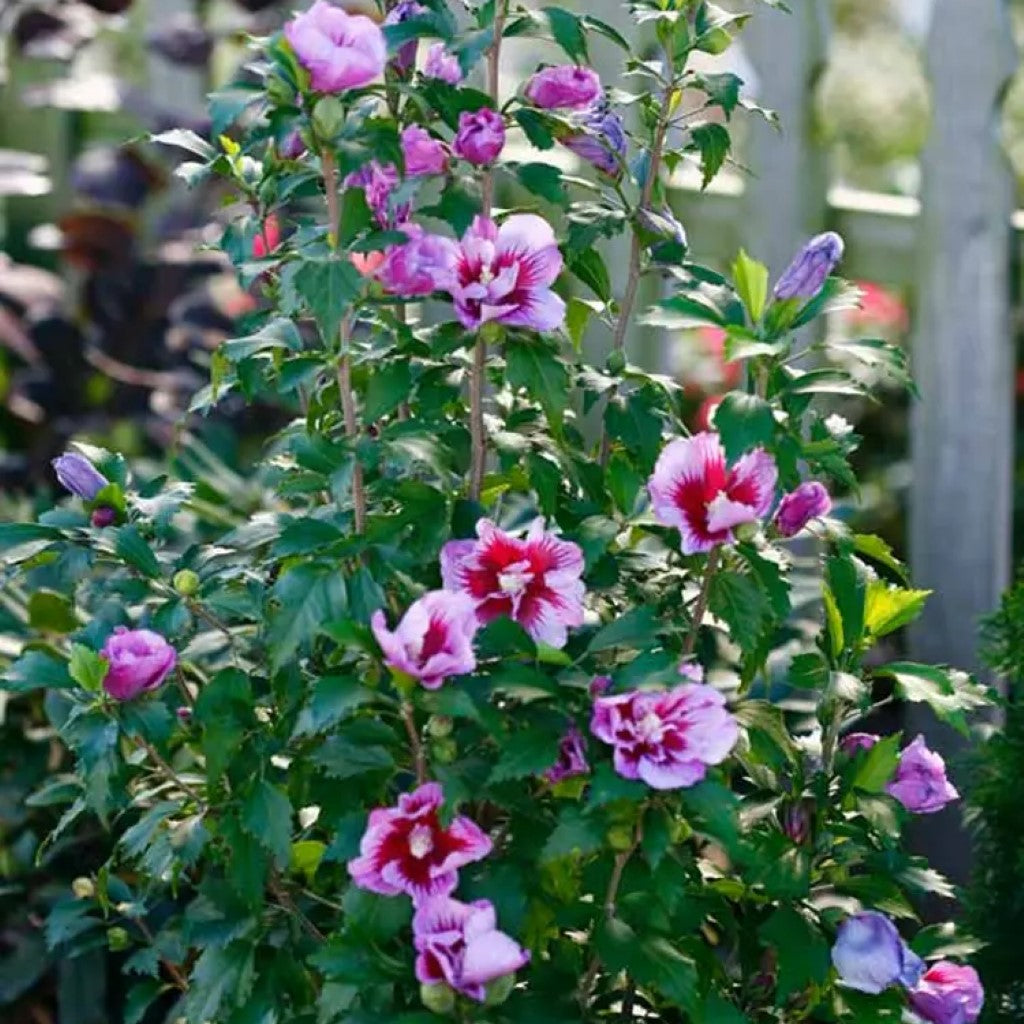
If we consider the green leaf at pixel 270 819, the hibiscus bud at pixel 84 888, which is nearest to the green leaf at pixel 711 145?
the green leaf at pixel 270 819

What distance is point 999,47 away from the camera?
2.53m

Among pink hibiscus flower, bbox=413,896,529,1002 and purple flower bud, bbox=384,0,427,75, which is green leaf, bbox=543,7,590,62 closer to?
purple flower bud, bbox=384,0,427,75

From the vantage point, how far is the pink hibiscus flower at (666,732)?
52.6 inches

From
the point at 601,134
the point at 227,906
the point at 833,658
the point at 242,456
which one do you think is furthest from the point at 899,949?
the point at 242,456

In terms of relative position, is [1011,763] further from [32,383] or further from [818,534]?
[32,383]

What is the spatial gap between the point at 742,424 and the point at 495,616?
23cm

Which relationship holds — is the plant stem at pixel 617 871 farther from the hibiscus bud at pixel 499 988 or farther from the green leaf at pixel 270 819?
→ the green leaf at pixel 270 819

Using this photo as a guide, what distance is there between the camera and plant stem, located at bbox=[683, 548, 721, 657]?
4.89 feet

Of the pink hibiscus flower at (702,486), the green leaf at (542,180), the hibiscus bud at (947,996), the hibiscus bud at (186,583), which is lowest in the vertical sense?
the hibiscus bud at (947,996)

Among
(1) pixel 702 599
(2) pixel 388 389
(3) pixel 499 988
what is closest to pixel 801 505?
(1) pixel 702 599

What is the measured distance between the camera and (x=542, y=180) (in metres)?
1.45

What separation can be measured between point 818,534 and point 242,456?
1.84 metres

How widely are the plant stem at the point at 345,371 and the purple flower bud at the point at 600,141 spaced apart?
0.64ft

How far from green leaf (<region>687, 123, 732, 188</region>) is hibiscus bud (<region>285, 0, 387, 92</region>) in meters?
0.29
